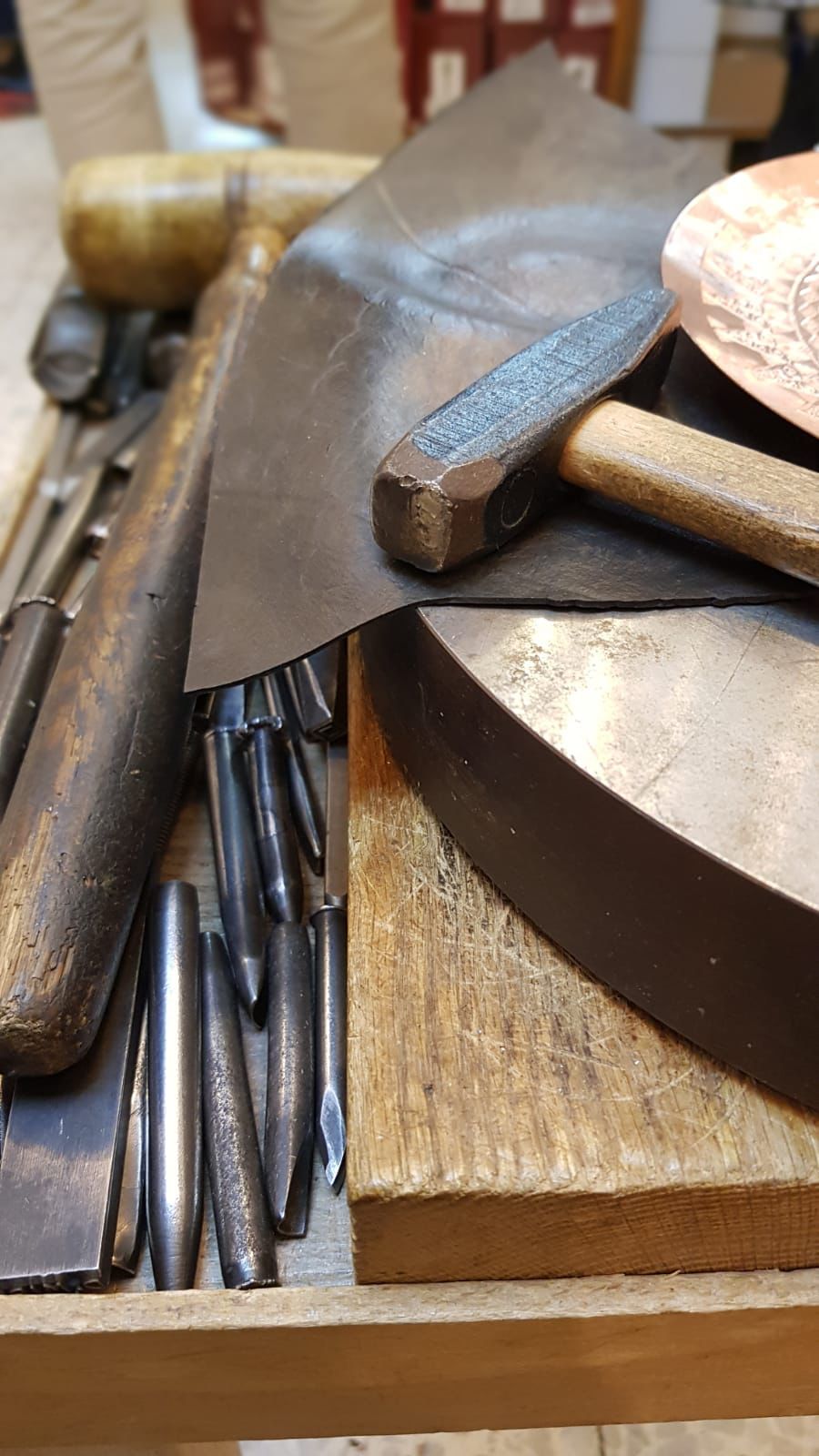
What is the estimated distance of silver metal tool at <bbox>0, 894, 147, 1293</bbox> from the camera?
0.74 meters

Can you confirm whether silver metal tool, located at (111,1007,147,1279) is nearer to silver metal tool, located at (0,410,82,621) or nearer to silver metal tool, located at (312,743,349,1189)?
silver metal tool, located at (312,743,349,1189)

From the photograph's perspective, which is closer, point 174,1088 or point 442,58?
point 174,1088

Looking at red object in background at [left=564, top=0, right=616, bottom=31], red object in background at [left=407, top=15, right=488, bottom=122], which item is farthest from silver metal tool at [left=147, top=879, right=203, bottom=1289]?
red object in background at [left=564, top=0, right=616, bottom=31]

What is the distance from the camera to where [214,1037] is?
890 millimetres

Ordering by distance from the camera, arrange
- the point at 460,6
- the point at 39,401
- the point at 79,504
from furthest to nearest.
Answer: the point at 460,6 < the point at 39,401 < the point at 79,504

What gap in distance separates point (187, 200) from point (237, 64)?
172 centimetres

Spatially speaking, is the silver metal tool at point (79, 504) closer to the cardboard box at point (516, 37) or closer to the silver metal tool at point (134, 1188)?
the silver metal tool at point (134, 1188)

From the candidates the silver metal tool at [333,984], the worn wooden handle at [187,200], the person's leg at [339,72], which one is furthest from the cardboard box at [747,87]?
the silver metal tool at [333,984]

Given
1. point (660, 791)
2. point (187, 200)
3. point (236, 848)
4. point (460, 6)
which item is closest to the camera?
point (660, 791)

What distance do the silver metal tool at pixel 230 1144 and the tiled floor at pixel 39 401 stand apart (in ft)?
0.89

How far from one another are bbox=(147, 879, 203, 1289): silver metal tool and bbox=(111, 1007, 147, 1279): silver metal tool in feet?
0.03

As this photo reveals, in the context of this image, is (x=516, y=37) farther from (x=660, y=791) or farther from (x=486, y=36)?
(x=660, y=791)

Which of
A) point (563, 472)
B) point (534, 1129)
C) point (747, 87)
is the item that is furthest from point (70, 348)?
point (747, 87)

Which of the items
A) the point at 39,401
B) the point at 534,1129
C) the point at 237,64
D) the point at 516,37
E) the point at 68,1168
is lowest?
the point at 39,401
